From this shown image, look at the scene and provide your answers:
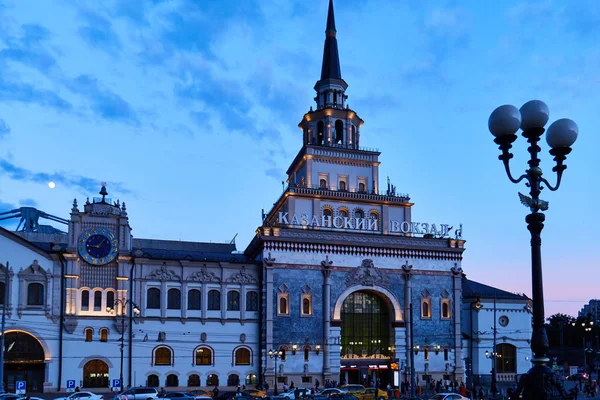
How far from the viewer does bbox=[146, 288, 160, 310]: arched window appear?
63.2m

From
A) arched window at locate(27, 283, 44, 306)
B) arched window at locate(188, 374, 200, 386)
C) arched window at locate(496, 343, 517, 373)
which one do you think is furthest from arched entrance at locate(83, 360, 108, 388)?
arched window at locate(496, 343, 517, 373)

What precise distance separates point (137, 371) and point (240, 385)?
995 centimetres

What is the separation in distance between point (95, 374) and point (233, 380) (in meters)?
12.9

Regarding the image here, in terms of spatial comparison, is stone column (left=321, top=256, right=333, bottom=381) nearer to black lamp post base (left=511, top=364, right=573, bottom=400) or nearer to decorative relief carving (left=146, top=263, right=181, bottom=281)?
decorative relief carving (left=146, top=263, right=181, bottom=281)

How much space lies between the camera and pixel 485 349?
74.6m

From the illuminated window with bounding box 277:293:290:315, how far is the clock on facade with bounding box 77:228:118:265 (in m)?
16.5

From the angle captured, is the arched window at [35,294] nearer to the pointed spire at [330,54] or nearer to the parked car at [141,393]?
the parked car at [141,393]

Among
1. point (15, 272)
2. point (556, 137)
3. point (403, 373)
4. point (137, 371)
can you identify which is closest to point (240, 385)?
point (137, 371)

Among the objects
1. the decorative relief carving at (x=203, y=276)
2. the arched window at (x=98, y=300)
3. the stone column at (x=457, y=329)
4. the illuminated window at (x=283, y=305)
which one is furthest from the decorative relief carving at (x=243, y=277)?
the stone column at (x=457, y=329)

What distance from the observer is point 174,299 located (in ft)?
211

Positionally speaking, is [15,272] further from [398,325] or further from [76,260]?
[398,325]

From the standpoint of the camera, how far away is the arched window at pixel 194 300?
212 feet

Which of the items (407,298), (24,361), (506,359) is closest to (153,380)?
(24,361)

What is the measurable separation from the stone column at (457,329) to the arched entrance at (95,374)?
35728mm
